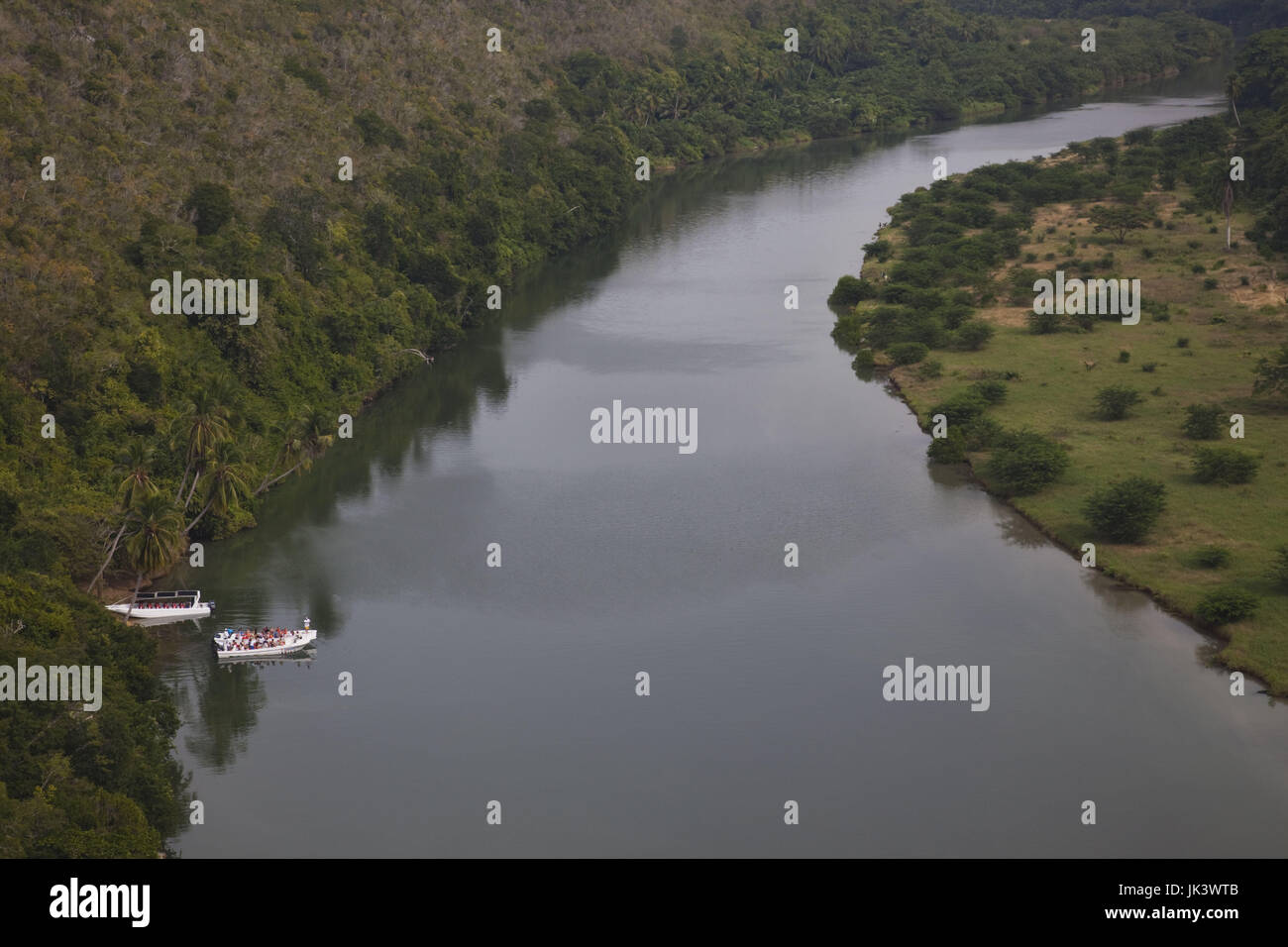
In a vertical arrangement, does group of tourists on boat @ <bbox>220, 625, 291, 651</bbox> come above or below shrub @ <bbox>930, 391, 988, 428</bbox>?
below

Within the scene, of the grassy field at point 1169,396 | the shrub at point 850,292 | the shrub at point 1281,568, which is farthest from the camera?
the shrub at point 850,292

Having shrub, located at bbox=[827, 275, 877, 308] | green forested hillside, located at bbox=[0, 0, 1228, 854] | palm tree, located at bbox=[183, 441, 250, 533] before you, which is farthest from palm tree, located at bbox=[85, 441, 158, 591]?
shrub, located at bbox=[827, 275, 877, 308]

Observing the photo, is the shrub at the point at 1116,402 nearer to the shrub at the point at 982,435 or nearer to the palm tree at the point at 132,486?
the shrub at the point at 982,435

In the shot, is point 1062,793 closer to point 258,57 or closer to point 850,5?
point 258,57

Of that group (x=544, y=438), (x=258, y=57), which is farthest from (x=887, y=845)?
(x=258, y=57)

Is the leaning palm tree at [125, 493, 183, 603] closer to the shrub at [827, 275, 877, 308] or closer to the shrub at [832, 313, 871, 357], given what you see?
the shrub at [832, 313, 871, 357]

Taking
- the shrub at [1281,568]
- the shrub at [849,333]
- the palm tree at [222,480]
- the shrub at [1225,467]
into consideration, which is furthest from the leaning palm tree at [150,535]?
the shrub at [849,333]
